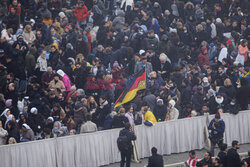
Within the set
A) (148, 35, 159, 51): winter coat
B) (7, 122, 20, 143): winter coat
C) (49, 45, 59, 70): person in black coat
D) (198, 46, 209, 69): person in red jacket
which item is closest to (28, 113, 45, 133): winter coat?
(7, 122, 20, 143): winter coat

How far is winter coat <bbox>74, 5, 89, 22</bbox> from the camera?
81.9 feet

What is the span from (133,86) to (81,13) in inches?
282

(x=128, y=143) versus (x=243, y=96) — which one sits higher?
(x=243, y=96)

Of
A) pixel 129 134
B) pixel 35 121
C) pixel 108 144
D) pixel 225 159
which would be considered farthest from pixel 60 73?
pixel 225 159

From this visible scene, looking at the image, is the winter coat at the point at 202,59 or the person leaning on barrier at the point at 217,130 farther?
the winter coat at the point at 202,59

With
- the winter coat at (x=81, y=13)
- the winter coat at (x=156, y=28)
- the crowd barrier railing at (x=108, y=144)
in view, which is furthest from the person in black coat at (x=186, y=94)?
the winter coat at (x=81, y=13)

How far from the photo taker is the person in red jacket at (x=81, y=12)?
2492 centimetres

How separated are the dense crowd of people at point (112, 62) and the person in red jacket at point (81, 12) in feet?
0.14

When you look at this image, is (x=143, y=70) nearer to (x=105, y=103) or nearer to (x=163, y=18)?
(x=105, y=103)

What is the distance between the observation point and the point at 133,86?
18938mm

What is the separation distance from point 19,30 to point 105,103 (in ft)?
19.7

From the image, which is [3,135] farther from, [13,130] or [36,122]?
[36,122]

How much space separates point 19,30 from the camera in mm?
22750

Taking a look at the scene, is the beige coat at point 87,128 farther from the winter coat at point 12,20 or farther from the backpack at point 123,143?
the winter coat at point 12,20
